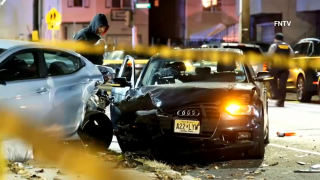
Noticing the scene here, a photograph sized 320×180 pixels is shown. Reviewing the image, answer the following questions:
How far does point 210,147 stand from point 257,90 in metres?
1.17

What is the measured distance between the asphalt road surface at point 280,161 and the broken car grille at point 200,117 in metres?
0.45

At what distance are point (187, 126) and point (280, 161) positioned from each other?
4.65 feet

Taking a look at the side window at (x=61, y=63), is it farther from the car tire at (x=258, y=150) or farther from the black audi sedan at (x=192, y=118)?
the car tire at (x=258, y=150)

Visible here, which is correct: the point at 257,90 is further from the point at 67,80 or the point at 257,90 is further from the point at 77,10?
the point at 77,10

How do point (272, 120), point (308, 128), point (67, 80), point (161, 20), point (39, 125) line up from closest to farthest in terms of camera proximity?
point (39, 125)
point (67, 80)
point (308, 128)
point (272, 120)
point (161, 20)

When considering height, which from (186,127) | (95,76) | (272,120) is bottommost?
(272,120)

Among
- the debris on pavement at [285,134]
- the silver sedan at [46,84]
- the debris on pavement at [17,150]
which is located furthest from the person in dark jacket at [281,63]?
the debris on pavement at [17,150]

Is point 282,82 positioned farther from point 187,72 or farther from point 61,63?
point 61,63

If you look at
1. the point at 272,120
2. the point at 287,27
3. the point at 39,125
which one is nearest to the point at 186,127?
the point at 39,125

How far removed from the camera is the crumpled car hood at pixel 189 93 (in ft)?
23.6

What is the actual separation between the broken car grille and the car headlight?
0.15m

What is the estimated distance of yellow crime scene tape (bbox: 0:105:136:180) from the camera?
21.8 ft

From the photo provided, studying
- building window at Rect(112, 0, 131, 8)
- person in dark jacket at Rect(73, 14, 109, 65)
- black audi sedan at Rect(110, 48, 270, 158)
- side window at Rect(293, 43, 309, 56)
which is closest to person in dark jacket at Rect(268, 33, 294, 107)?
side window at Rect(293, 43, 309, 56)

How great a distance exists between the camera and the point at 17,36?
44.3m
